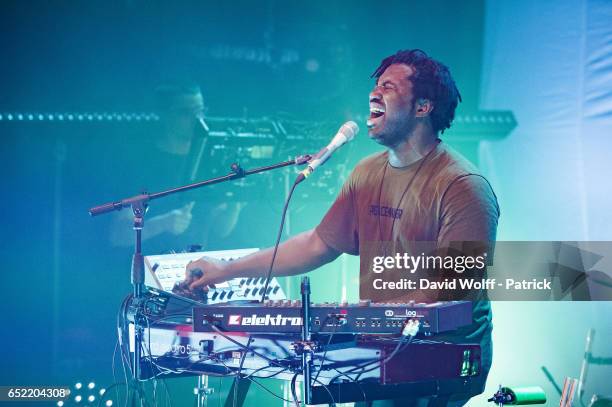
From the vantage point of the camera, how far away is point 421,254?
12.4 feet

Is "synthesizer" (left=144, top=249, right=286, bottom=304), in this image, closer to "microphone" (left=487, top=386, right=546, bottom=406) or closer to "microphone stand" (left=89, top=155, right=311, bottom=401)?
"microphone stand" (left=89, top=155, right=311, bottom=401)

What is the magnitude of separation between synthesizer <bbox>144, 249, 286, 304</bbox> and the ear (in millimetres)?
1170

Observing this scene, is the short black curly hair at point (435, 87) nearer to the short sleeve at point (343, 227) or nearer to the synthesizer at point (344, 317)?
the short sleeve at point (343, 227)

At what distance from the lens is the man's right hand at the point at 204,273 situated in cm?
377

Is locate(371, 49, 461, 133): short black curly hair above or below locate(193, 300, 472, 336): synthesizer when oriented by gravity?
above

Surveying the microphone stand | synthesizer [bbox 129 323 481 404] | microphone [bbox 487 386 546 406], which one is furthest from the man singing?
synthesizer [bbox 129 323 481 404]

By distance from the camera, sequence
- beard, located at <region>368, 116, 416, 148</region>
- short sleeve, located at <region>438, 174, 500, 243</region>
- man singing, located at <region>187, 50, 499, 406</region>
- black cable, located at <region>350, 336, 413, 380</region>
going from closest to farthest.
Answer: black cable, located at <region>350, 336, 413, 380</region>, short sleeve, located at <region>438, 174, 500, 243</region>, man singing, located at <region>187, 50, 499, 406</region>, beard, located at <region>368, 116, 416, 148</region>

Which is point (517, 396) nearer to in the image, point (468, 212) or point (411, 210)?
point (468, 212)

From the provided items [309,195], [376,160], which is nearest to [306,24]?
[309,195]

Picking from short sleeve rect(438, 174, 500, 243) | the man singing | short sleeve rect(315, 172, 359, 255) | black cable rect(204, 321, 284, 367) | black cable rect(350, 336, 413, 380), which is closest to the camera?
black cable rect(350, 336, 413, 380)

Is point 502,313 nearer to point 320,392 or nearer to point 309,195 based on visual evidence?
point 309,195

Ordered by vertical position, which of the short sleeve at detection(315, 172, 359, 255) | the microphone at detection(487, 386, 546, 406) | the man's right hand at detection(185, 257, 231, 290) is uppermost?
the short sleeve at detection(315, 172, 359, 255)

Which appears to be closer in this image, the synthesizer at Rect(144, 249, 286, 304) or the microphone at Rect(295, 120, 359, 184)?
the microphone at Rect(295, 120, 359, 184)

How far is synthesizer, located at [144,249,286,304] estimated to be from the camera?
12.5 ft
